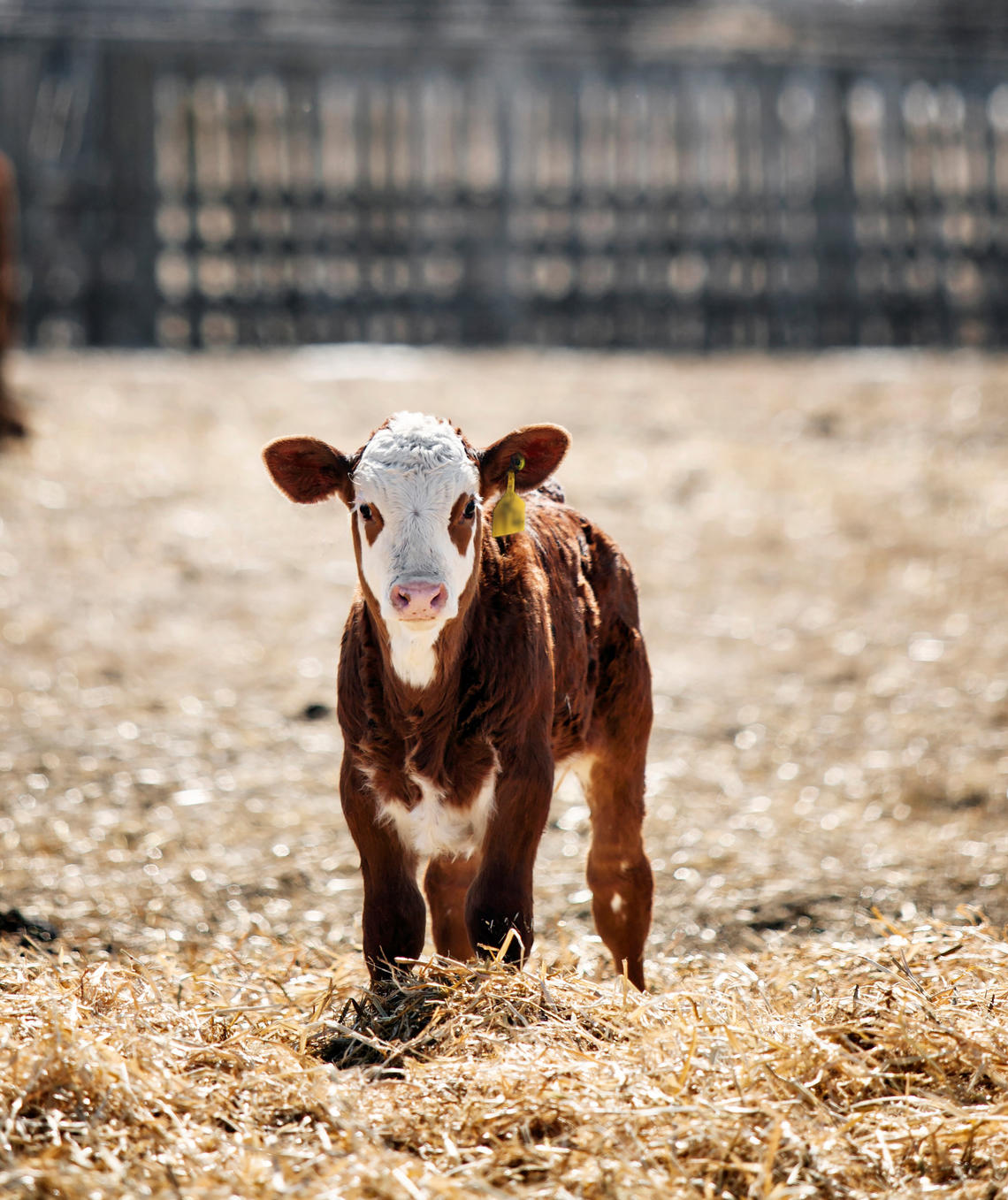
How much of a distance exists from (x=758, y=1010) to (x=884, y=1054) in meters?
0.32

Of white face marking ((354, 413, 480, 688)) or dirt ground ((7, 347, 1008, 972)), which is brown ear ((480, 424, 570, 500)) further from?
dirt ground ((7, 347, 1008, 972))

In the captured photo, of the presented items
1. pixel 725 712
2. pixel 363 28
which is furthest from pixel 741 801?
pixel 363 28

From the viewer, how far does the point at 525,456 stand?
150 inches

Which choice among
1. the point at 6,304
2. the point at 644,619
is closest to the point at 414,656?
the point at 644,619

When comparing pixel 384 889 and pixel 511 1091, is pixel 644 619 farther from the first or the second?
pixel 511 1091

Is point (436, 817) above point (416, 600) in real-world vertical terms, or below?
below

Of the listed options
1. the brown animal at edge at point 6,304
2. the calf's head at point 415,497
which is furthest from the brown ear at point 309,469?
the brown animal at edge at point 6,304

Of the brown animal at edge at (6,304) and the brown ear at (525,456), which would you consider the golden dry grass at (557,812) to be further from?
the brown ear at (525,456)

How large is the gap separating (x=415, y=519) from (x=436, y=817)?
0.70 metres

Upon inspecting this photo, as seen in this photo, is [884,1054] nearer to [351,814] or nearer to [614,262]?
[351,814]

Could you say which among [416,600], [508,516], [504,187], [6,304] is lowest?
[416,600]

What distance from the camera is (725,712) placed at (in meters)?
6.90

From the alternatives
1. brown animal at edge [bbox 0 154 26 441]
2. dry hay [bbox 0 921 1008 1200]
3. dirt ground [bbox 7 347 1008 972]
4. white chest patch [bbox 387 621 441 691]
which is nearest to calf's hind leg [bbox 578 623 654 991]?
dirt ground [bbox 7 347 1008 972]

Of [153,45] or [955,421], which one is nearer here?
[955,421]
